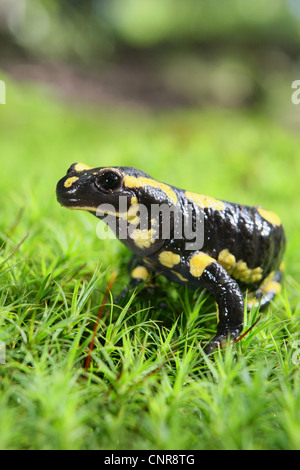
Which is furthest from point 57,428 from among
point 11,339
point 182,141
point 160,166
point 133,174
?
point 182,141

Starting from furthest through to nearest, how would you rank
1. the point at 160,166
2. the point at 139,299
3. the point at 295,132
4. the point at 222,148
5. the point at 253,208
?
1. the point at 295,132
2. the point at 222,148
3. the point at 160,166
4. the point at 253,208
5. the point at 139,299

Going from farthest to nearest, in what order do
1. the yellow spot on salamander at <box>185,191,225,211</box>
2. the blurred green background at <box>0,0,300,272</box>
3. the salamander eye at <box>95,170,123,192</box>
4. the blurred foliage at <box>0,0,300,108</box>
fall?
the blurred foliage at <box>0,0,300,108</box>
the blurred green background at <box>0,0,300,272</box>
the yellow spot on salamander at <box>185,191,225,211</box>
the salamander eye at <box>95,170,123,192</box>

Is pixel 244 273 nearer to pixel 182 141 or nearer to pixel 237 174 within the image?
pixel 237 174

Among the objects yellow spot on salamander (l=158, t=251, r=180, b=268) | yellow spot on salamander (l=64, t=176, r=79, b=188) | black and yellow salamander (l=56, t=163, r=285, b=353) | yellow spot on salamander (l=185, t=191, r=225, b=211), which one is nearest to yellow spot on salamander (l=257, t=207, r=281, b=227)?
black and yellow salamander (l=56, t=163, r=285, b=353)

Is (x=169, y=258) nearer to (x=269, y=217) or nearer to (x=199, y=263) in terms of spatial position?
(x=199, y=263)

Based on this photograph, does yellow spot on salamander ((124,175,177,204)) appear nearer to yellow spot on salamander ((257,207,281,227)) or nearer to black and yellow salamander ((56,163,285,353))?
black and yellow salamander ((56,163,285,353))

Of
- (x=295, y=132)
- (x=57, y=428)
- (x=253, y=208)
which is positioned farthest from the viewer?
(x=295, y=132)

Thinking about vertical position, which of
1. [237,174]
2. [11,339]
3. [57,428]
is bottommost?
[57,428]
